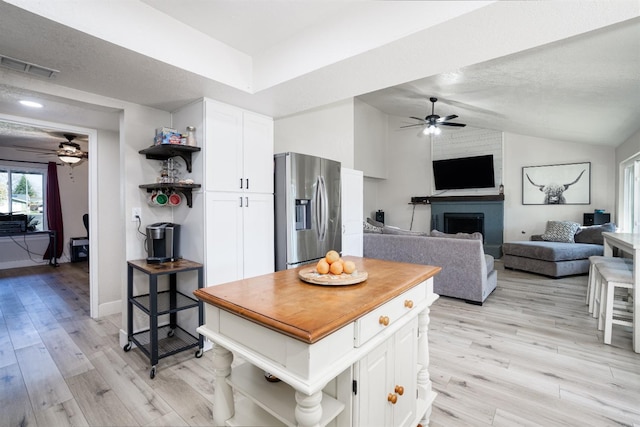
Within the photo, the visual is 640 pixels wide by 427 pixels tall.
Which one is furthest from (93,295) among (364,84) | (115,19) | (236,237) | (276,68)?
(364,84)

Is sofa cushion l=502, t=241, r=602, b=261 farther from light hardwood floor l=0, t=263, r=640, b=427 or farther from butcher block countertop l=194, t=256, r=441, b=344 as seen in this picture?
butcher block countertop l=194, t=256, r=441, b=344

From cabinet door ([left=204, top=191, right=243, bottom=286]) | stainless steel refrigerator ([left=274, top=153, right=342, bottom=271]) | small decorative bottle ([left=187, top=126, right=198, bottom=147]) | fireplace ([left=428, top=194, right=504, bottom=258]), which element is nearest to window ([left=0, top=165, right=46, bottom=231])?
small decorative bottle ([left=187, top=126, right=198, bottom=147])

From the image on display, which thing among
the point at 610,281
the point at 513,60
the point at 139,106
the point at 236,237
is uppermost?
the point at 513,60

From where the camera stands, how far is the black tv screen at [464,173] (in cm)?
690

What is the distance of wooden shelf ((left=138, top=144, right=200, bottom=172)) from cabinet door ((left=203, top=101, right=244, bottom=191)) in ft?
0.50

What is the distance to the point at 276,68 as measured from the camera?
223 cm

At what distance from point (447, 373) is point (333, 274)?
1.46 metres

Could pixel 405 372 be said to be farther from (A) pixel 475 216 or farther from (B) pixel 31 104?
(A) pixel 475 216

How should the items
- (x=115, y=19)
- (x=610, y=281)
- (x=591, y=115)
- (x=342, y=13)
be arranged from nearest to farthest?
(x=115, y=19), (x=342, y=13), (x=610, y=281), (x=591, y=115)

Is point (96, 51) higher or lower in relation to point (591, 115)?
lower

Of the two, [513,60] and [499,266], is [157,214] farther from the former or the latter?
[499,266]

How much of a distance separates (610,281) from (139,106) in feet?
14.5

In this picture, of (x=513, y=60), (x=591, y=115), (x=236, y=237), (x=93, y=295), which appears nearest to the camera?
(x=236, y=237)

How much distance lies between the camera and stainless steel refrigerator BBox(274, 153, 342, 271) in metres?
2.99
